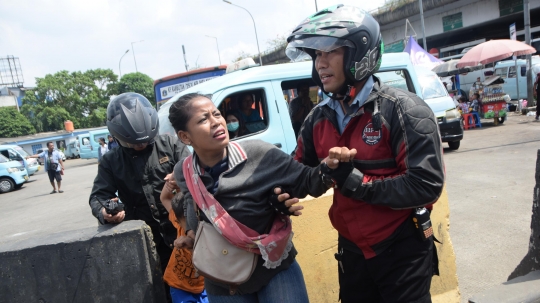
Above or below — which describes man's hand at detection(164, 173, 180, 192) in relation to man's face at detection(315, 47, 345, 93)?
below

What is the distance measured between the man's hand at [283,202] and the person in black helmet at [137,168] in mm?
1043

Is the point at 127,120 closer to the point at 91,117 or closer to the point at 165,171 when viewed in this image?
the point at 165,171

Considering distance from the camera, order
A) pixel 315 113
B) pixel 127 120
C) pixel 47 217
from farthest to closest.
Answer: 1. pixel 47 217
2. pixel 127 120
3. pixel 315 113

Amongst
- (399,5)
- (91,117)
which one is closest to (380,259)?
(399,5)

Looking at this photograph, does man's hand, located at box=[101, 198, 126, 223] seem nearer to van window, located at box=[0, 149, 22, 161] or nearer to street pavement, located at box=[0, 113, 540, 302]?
street pavement, located at box=[0, 113, 540, 302]

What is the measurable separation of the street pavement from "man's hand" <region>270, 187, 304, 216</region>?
2.40m

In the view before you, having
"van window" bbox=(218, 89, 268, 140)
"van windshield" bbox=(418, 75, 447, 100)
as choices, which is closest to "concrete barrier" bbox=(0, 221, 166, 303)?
"van window" bbox=(218, 89, 268, 140)

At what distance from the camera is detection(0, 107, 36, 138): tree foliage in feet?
156

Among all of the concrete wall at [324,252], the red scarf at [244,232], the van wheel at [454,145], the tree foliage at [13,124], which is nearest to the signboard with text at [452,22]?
the van wheel at [454,145]

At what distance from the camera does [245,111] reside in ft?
18.0

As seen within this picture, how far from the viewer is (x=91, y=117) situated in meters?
49.9

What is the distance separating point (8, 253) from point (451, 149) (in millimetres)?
10231

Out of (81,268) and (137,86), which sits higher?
(137,86)

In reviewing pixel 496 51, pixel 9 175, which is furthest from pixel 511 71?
pixel 9 175
